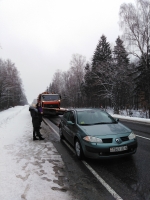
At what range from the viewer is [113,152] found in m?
4.63

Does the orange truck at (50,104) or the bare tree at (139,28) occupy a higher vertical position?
the bare tree at (139,28)

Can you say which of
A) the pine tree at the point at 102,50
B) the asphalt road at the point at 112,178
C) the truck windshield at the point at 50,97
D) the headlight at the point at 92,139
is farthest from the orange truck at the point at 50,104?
the pine tree at the point at 102,50

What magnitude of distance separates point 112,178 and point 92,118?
250 centimetres

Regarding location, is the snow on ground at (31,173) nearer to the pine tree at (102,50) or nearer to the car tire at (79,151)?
the car tire at (79,151)

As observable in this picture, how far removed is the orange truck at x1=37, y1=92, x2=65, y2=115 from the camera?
1969cm

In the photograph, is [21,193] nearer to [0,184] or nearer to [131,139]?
[0,184]

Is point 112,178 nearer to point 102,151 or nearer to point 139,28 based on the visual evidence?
point 102,151

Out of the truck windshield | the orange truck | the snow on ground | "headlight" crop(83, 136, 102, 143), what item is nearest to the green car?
"headlight" crop(83, 136, 102, 143)

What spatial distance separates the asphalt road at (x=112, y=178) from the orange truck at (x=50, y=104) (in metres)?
14.0

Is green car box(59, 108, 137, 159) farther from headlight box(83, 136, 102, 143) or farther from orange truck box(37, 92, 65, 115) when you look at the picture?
orange truck box(37, 92, 65, 115)

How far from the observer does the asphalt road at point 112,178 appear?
3316 millimetres

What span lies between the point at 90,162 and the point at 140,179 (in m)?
1.60

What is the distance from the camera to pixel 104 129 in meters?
5.22

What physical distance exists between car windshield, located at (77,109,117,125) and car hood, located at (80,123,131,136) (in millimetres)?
389
